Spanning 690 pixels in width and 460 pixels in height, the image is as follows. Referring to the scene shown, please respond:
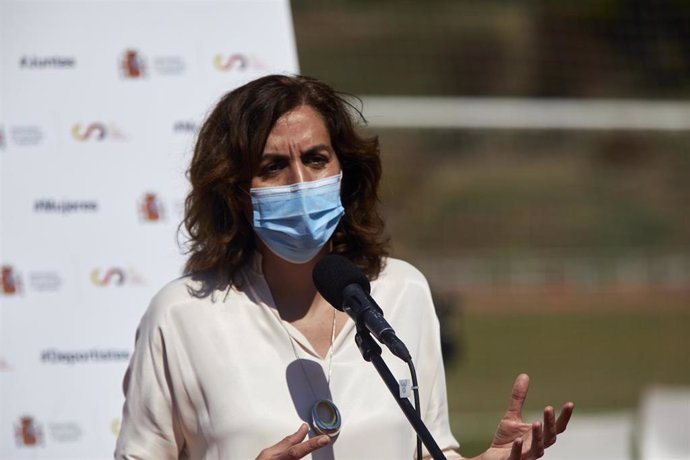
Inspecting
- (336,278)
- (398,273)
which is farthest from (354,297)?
(398,273)

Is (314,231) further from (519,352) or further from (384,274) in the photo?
(519,352)

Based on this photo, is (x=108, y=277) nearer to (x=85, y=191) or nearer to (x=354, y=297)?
(x=85, y=191)

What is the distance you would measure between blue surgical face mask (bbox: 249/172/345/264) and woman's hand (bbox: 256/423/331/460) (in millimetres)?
541

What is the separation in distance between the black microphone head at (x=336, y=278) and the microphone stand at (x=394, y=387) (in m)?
0.13

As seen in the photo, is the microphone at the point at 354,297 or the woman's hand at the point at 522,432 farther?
the woman's hand at the point at 522,432

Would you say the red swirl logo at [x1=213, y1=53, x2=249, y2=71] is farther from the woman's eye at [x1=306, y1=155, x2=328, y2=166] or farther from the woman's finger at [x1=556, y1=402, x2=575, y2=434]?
the woman's finger at [x1=556, y1=402, x2=575, y2=434]

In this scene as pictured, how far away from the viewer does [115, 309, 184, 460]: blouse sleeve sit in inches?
111

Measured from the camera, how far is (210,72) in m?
4.25

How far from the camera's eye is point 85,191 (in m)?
4.10

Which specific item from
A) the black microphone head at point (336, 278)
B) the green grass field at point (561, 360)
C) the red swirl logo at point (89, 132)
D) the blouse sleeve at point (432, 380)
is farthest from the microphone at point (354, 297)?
the green grass field at point (561, 360)

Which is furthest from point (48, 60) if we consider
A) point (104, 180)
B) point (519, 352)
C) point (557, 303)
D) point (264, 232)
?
point (557, 303)

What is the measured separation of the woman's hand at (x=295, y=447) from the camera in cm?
246

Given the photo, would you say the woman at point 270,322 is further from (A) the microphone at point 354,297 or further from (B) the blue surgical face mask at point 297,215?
(A) the microphone at point 354,297

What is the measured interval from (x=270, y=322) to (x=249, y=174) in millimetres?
385
